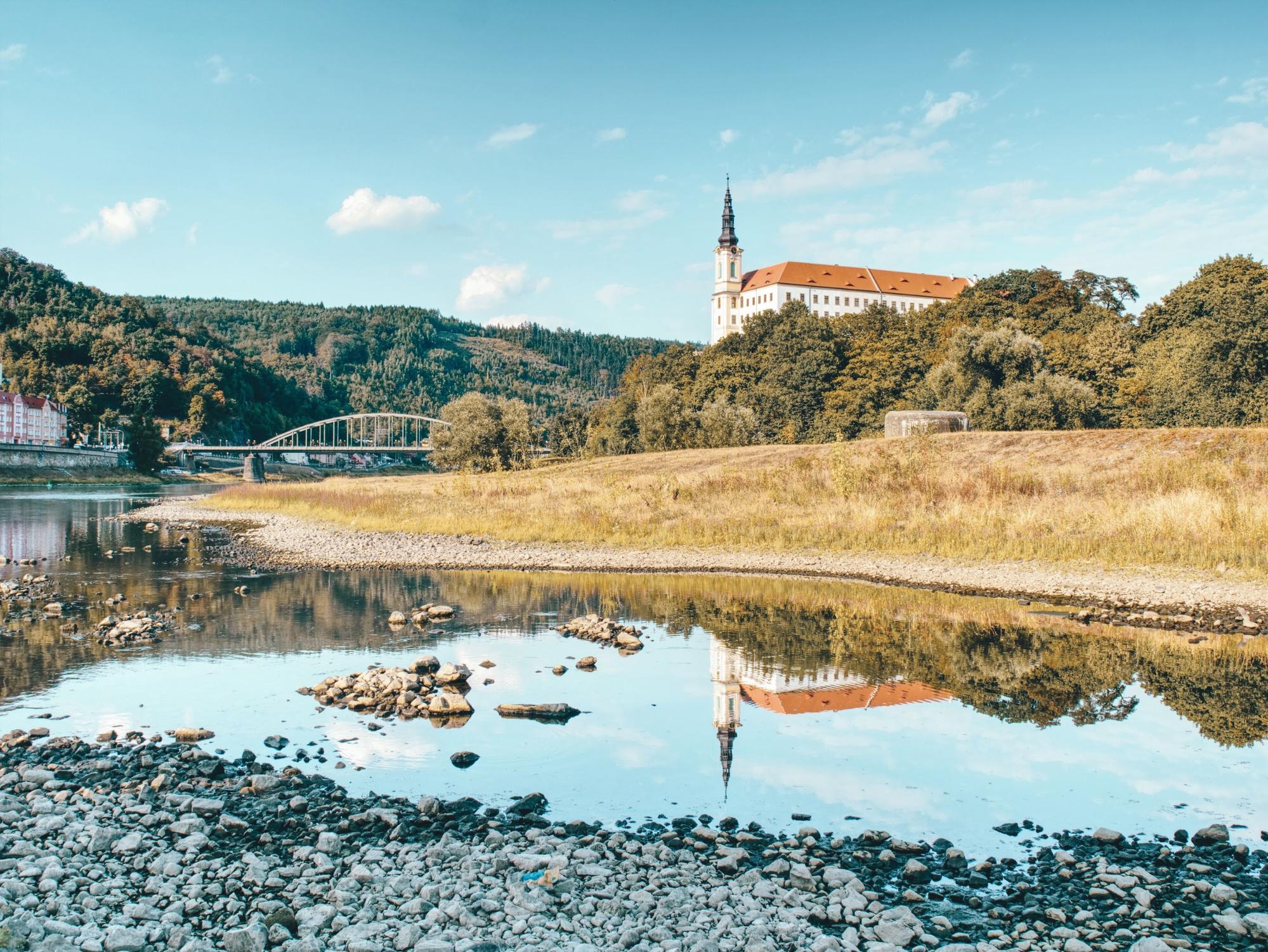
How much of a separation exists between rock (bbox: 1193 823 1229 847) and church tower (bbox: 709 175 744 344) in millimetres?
163634

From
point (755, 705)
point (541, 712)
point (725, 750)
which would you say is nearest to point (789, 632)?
point (755, 705)

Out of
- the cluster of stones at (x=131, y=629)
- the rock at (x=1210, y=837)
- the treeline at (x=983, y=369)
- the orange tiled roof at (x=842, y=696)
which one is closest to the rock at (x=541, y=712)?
the orange tiled roof at (x=842, y=696)

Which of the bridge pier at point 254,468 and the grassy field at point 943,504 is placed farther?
the bridge pier at point 254,468

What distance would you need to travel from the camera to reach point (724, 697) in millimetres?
11859

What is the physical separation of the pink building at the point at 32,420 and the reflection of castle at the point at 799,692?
143m

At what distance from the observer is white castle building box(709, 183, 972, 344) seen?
529ft

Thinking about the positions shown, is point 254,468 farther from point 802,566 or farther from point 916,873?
point 916,873

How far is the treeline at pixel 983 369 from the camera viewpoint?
5906 centimetres

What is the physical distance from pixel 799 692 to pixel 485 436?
5620 cm

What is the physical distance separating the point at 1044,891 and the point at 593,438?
8861 cm

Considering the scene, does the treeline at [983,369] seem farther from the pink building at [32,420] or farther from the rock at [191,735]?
the pink building at [32,420]

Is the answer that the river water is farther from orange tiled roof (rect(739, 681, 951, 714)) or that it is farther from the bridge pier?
the bridge pier

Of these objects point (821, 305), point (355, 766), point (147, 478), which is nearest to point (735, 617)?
point (355, 766)

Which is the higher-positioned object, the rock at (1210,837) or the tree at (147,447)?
the tree at (147,447)
